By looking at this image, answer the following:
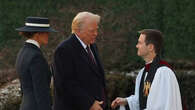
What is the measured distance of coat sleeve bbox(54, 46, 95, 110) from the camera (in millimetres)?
4410

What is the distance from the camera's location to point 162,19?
992cm

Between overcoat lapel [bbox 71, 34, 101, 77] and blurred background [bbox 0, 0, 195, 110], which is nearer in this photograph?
overcoat lapel [bbox 71, 34, 101, 77]

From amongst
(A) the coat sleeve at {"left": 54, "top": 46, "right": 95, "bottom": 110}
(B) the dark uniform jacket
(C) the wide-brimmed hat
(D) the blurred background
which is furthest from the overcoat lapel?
(D) the blurred background

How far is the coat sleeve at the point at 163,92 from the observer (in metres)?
4.39

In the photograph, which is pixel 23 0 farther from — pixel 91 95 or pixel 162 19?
pixel 91 95

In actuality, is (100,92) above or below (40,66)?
below

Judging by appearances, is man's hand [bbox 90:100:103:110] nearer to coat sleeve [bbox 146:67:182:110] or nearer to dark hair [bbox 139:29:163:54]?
coat sleeve [bbox 146:67:182:110]

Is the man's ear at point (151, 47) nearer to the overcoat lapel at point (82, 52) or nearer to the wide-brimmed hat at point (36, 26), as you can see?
the overcoat lapel at point (82, 52)

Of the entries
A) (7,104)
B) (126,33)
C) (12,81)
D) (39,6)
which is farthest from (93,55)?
(39,6)

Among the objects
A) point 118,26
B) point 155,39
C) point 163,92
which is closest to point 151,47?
point 155,39

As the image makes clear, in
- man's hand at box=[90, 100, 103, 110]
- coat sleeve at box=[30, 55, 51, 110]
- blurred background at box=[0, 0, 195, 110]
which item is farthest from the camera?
blurred background at box=[0, 0, 195, 110]

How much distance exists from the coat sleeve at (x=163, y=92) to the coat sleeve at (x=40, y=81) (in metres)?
0.97

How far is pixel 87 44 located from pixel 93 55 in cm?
18

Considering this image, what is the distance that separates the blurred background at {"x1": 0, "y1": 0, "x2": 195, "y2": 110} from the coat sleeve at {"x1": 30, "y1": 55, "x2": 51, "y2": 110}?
447 centimetres
